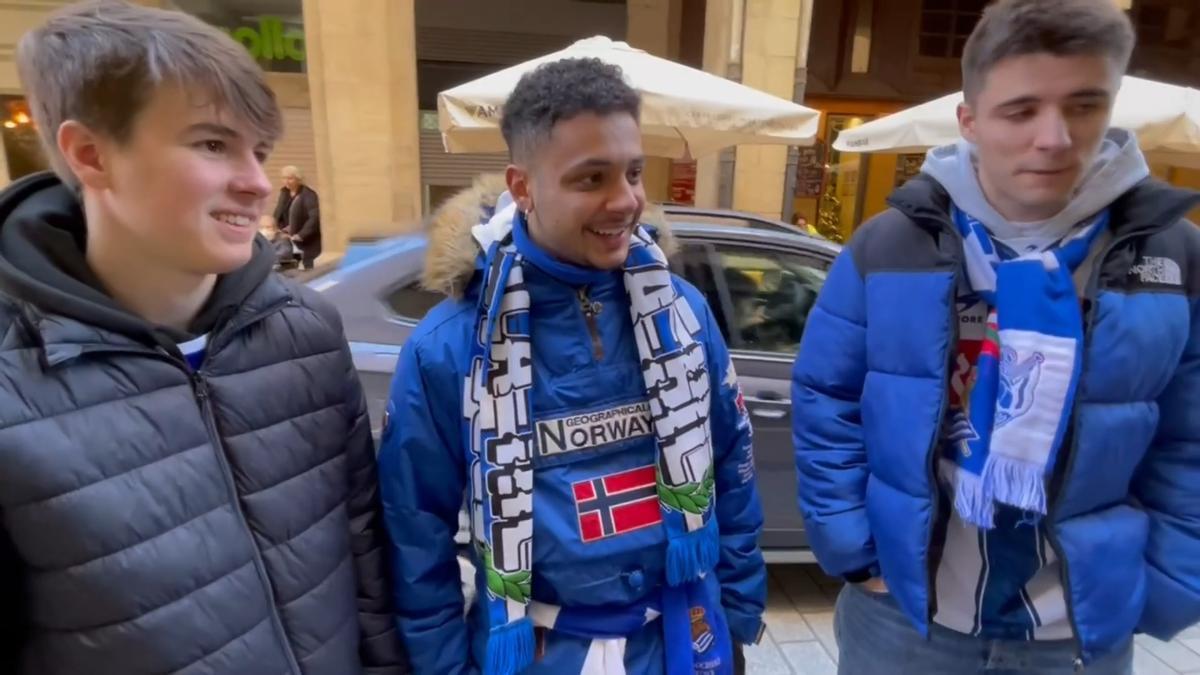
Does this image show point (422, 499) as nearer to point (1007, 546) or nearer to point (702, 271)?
point (1007, 546)

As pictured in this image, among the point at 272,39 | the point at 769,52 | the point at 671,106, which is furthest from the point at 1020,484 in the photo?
the point at 272,39

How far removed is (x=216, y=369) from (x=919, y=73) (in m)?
14.4

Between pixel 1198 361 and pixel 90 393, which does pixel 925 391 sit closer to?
pixel 1198 361

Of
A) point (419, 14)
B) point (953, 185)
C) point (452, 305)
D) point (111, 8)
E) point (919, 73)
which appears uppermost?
point (419, 14)

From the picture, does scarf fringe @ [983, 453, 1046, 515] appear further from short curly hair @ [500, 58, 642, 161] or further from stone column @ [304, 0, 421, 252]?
stone column @ [304, 0, 421, 252]

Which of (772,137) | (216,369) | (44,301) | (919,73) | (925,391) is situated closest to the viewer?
(44,301)

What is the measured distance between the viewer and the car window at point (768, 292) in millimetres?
3678

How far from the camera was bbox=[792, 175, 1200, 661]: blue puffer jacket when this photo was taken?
146 centimetres

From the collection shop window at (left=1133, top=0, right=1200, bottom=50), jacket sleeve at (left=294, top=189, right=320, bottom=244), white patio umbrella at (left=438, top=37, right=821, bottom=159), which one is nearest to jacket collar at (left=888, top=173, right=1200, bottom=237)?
white patio umbrella at (left=438, top=37, right=821, bottom=159)

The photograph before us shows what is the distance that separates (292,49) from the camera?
46.1ft

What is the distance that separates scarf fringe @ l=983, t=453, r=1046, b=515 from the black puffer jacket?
4.26 ft

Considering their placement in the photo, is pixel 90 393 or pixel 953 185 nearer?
pixel 90 393

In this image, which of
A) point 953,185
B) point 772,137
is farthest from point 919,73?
point 953,185

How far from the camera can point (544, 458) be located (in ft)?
4.95
